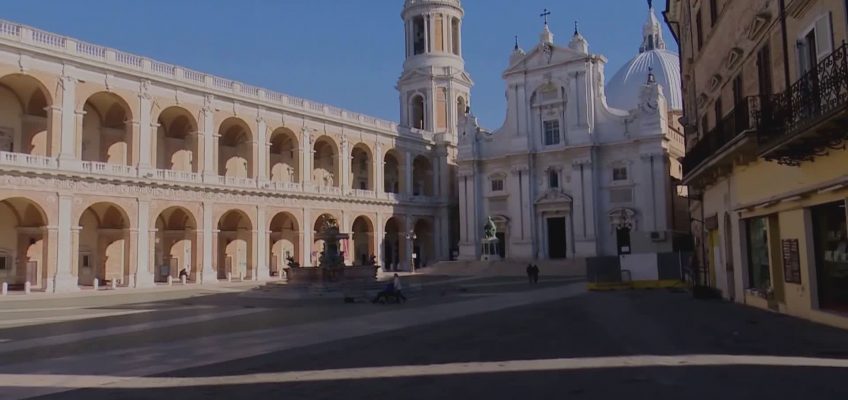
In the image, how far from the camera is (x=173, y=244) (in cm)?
4350

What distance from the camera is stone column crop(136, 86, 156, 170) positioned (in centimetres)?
3716

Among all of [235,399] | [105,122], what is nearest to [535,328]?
[235,399]

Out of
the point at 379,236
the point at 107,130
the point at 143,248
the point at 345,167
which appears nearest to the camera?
the point at 143,248

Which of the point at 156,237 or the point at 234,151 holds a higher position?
the point at 234,151

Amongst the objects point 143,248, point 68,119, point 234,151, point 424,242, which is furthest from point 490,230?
point 68,119

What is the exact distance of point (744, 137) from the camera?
45.7ft

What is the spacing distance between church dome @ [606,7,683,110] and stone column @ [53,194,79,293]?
171ft

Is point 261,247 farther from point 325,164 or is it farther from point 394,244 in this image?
point 394,244

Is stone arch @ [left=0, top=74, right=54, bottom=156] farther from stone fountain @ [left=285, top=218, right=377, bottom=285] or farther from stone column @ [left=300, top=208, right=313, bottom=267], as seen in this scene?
stone column @ [left=300, top=208, right=313, bottom=267]

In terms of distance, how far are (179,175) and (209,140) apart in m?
3.43

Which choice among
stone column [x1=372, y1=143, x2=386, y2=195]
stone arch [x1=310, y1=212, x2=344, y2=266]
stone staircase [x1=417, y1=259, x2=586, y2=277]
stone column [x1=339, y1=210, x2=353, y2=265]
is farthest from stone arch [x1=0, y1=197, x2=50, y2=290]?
stone staircase [x1=417, y1=259, x2=586, y2=277]

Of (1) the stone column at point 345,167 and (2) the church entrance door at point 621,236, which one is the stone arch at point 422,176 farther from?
(2) the church entrance door at point 621,236

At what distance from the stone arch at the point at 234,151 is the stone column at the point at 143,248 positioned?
8.93m

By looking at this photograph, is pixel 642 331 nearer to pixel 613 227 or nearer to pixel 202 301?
pixel 202 301
